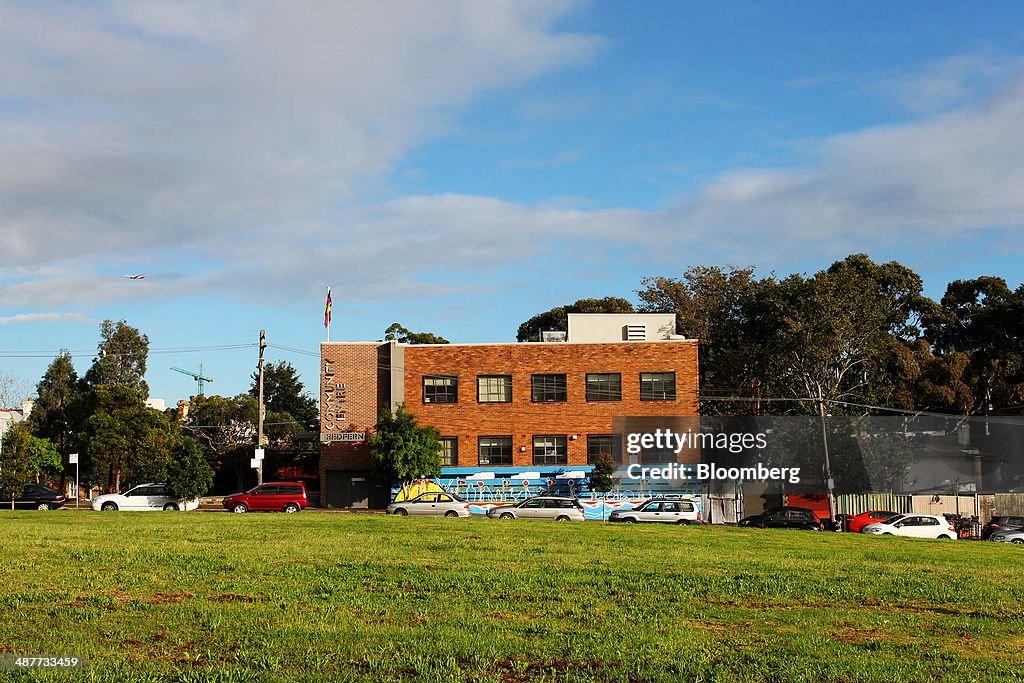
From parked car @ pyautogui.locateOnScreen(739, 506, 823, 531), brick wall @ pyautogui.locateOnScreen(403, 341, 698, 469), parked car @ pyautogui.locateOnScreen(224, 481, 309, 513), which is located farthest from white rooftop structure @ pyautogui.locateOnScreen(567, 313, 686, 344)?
parked car @ pyautogui.locateOnScreen(224, 481, 309, 513)

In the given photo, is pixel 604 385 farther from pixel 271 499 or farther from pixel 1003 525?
pixel 1003 525

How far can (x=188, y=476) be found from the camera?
4803cm

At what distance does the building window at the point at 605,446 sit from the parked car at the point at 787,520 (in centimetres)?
1464

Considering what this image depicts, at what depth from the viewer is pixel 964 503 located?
5641 cm

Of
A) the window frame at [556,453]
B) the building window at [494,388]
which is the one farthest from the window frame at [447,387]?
the window frame at [556,453]

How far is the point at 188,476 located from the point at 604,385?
25.3m

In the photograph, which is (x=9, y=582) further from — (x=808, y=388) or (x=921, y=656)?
(x=808, y=388)

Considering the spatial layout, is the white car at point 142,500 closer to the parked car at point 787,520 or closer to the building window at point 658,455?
the building window at point 658,455

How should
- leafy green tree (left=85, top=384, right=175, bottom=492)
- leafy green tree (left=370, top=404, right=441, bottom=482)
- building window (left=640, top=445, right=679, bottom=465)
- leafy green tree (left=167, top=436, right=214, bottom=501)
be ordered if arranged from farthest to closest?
building window (left=640, top=445, right=679, bottom=465), leafy green tree (left=85, top=384, right=175, bottom=492), leafy green tree (left=370, top=404, right=441, bottom=482), leafy green tree (left=167, top=436, right=214, bottom=501)

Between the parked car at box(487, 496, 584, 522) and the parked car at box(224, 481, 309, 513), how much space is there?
11.9m

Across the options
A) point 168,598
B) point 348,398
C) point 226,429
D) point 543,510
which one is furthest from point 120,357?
point 168,598

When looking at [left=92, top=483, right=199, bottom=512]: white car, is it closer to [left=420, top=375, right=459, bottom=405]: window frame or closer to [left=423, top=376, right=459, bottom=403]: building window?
[left=420, top=375, right=459, bottom=405]: window frame

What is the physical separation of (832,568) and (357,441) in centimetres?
4429

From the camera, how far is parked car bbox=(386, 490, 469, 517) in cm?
4531
